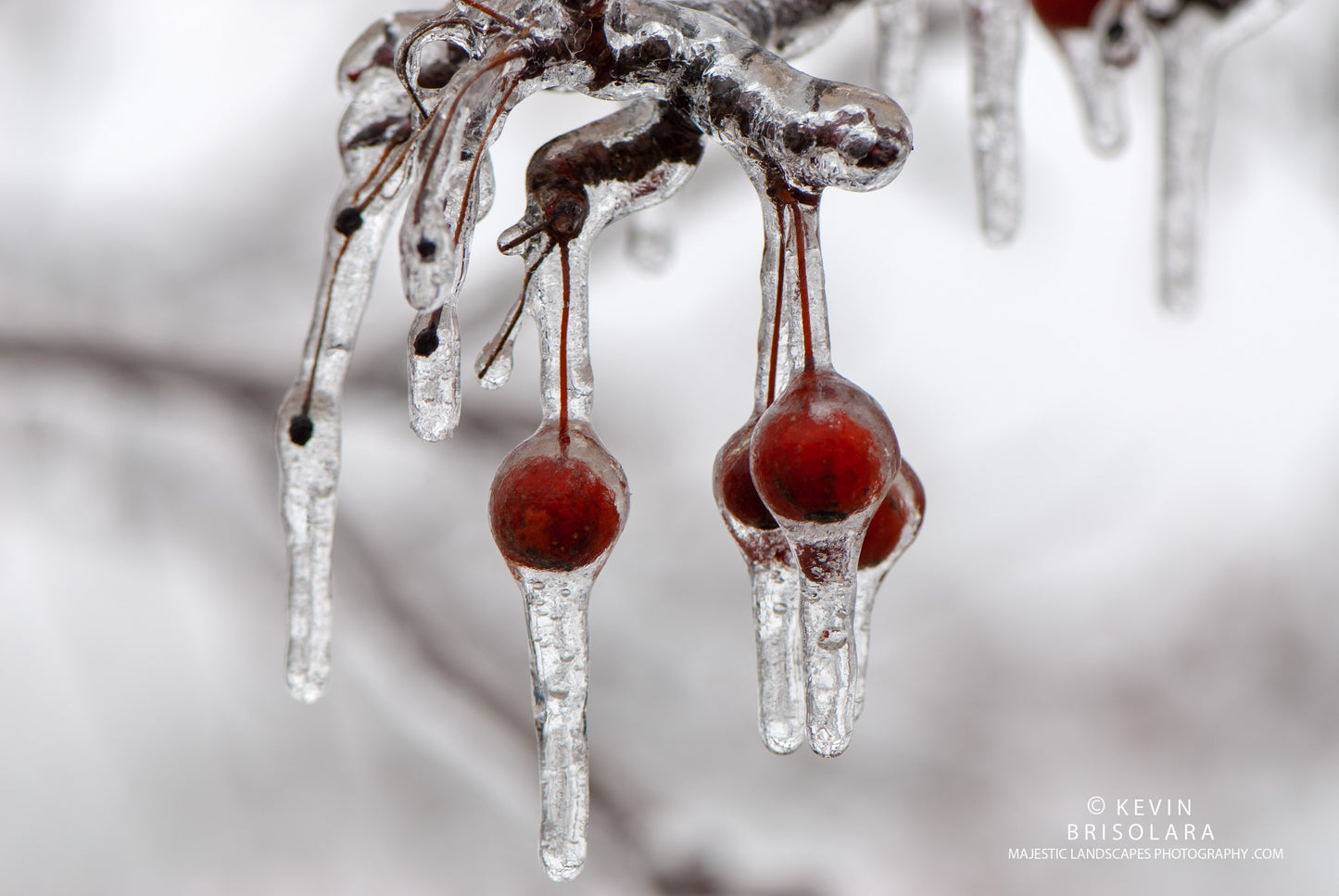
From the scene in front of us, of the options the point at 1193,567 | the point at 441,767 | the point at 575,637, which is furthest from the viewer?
the point at 1193,567

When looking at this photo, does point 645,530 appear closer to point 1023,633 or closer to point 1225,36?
point 1023,633

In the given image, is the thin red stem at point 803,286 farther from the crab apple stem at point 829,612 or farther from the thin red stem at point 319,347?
the thin red stem at point 319,347

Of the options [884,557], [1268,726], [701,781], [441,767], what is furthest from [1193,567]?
[884,557]

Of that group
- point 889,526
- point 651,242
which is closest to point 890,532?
point 889,526

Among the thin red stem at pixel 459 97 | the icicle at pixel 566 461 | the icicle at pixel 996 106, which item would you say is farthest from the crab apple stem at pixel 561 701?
the icicle at pixel 996 106

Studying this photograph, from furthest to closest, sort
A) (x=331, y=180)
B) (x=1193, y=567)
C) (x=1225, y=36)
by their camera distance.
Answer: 1. (x=1193, y=567)
2. (x=331, y=180)
3. (x=1225, y=36)
